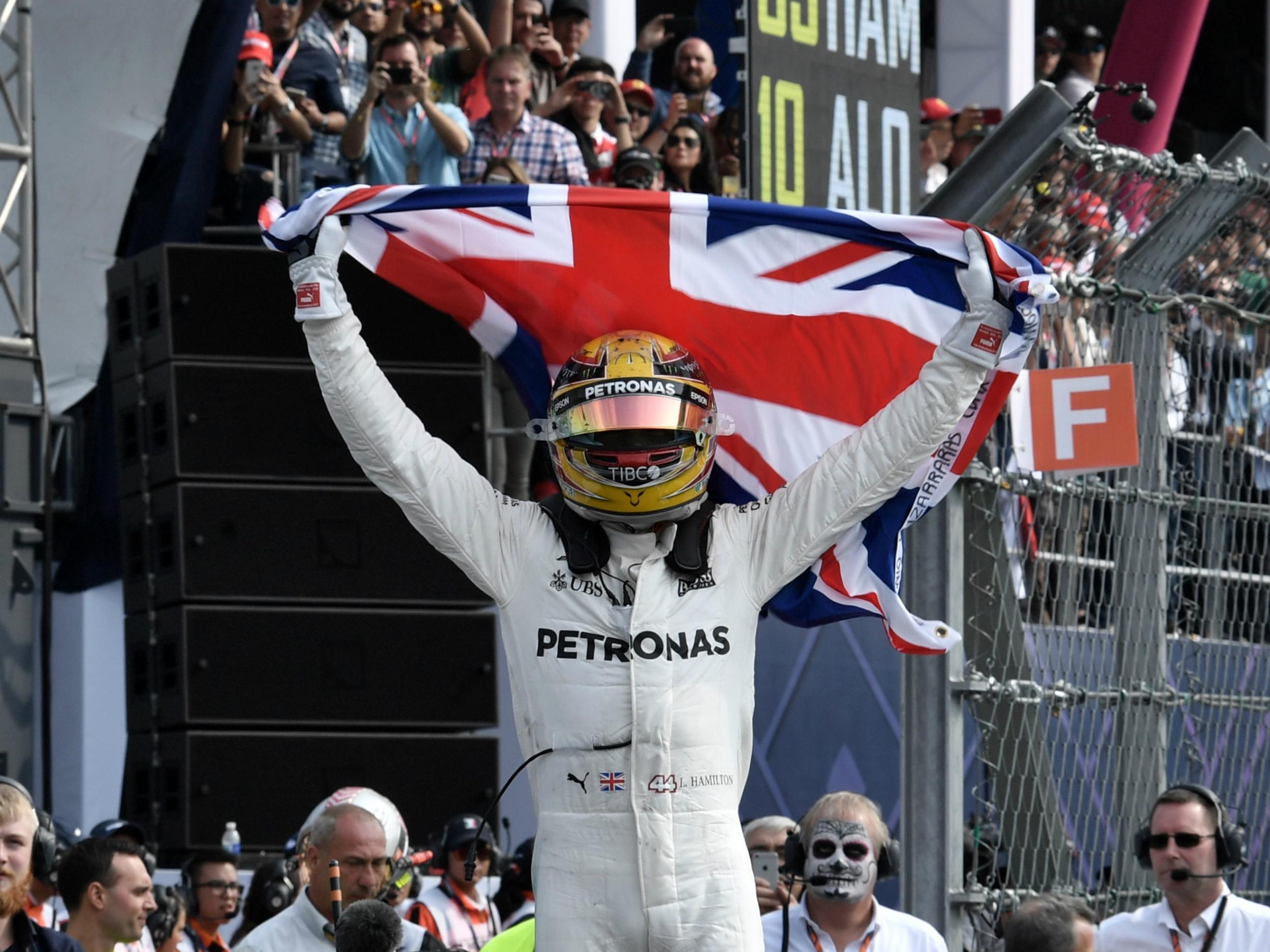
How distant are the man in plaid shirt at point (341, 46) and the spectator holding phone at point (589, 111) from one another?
2.70ft

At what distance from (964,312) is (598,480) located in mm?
790

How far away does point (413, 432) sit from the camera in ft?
13.2

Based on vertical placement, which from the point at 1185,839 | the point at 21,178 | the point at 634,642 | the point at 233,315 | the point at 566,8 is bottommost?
the point at 1185,839

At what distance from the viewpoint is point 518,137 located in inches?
366

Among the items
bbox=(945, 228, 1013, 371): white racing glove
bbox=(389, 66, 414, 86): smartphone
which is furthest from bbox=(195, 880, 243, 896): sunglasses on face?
bbox=(945, 228, 1013, 371): white racing glove

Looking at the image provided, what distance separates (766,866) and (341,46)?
545 centimetres

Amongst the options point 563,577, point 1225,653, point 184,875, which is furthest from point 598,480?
point 184,875

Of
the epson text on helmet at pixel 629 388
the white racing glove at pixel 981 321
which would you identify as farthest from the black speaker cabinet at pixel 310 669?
the white racing glove at pixel 981 321

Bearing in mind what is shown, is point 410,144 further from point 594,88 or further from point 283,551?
point 283,551

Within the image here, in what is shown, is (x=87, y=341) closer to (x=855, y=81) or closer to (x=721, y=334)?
(x=855, y=81)

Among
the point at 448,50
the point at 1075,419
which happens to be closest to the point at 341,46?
the point at 448,50

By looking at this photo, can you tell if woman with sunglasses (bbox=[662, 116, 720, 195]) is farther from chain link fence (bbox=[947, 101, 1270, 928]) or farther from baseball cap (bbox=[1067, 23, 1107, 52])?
chain link fence (bbox=[947, 101, 1270, 928])

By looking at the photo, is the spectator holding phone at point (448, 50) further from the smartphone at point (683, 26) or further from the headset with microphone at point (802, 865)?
the headset with microphone at point (802, 865)

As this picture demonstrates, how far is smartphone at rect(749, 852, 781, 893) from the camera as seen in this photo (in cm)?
525
